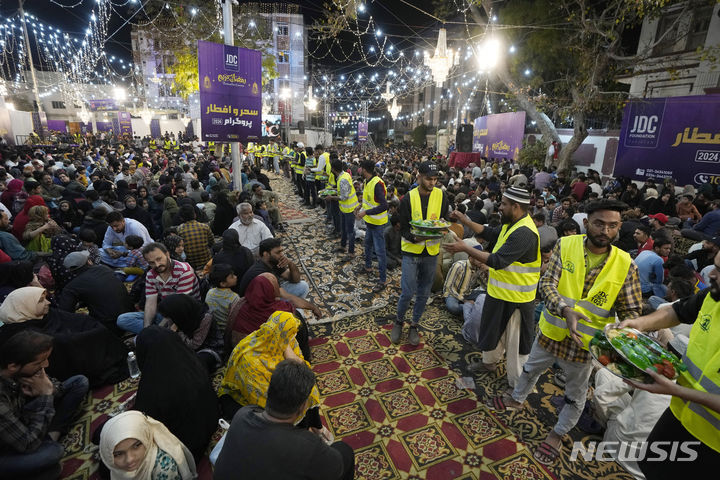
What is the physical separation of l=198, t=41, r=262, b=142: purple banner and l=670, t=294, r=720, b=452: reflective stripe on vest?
6341 millimetres

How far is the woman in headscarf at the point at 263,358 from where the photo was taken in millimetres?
2445

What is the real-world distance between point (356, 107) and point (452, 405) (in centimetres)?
5107

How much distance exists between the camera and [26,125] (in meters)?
22.6

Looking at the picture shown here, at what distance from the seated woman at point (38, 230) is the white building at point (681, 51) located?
1434 centimetres

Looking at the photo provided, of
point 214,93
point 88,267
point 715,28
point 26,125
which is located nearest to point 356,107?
point 26,125

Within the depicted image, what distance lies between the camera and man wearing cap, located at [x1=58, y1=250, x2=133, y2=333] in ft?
11.5

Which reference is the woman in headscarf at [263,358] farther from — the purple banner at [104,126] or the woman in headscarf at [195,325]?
the purple banner at [104,126]

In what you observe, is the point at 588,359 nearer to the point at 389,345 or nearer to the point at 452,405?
the point at 452,405

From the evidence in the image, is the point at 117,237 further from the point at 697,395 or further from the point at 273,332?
the point at 697,395

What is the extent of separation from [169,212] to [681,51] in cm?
1515

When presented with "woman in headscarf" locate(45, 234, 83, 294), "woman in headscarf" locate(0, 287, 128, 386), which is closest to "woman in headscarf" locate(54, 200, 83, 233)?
"woman in headscarf" locate(45, 234, 83, 294)

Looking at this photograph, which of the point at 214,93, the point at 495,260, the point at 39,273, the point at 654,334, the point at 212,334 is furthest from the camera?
the point at 214,93

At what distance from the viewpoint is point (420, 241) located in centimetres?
367

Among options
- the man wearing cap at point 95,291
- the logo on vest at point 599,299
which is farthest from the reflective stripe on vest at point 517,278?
the man wearing cap at point 95,291
